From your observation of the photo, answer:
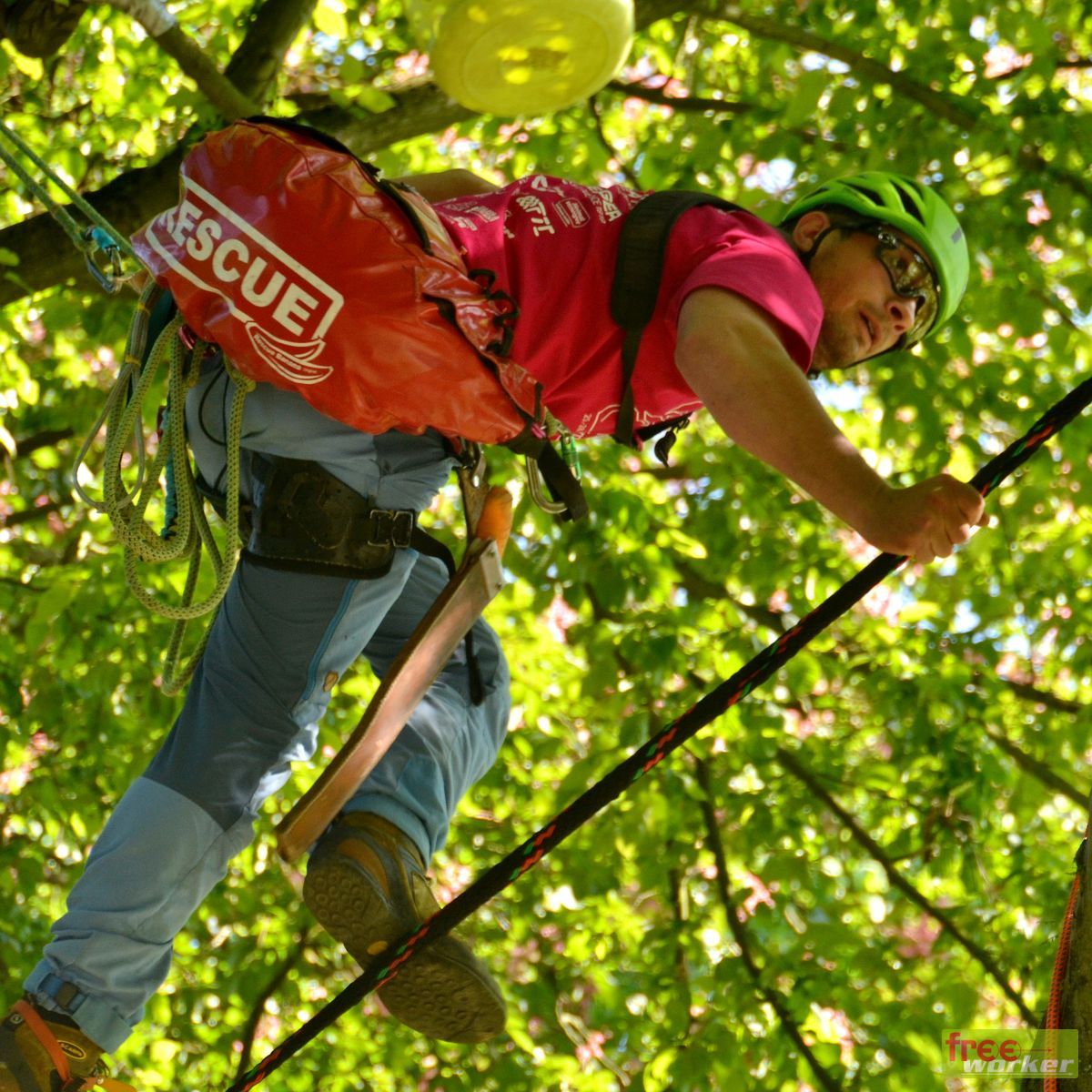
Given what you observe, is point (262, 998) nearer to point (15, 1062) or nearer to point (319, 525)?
point (15, 1062)

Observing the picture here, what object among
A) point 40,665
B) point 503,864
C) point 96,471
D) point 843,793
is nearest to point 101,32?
point 96,471

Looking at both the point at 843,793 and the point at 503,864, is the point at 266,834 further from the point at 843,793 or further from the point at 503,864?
the point at 503,864

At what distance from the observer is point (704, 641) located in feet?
13.4

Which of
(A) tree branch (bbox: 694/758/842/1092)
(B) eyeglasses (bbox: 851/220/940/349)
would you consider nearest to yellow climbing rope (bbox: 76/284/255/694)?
(B) eyeglasses (bbox: 851/220/940/349)

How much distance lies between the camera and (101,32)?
4.64 metres

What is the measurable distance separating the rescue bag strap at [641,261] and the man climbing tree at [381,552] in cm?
2

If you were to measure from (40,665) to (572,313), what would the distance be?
290 centimetres

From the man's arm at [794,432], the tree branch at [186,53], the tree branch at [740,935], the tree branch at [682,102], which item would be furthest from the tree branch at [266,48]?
the man's arm at [794,432]

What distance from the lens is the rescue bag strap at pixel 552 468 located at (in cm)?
209

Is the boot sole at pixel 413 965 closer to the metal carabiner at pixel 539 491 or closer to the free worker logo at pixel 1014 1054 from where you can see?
the metal carabiner at pixel 539 491

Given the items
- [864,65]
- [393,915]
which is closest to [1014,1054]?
[393,915]

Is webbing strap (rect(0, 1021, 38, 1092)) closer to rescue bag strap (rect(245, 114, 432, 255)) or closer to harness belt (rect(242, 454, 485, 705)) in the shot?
harness belt (rect(242, 454, 485, 705))

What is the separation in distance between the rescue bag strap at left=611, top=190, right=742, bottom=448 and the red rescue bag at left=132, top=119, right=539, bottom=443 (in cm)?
14

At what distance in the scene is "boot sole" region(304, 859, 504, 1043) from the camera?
2.25 m
